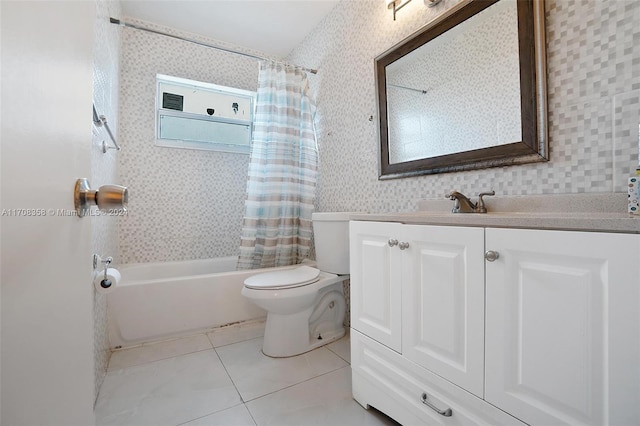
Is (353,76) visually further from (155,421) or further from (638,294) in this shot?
(155,421)

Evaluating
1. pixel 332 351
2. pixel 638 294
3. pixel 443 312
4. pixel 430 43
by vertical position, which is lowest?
pixel 332 351

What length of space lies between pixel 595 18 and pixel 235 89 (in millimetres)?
2621

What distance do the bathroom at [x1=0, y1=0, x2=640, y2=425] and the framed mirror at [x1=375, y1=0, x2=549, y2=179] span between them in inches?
2.2

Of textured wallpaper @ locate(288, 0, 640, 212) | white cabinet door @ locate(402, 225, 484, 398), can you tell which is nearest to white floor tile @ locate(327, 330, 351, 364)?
white cabinet door @ locate(402, 225, 484, 398)

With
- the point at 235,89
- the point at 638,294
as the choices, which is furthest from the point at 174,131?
the point at 638,294

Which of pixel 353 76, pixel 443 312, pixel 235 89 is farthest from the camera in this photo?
pixel 235 89

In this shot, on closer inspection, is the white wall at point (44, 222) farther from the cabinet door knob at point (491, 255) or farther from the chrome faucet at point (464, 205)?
the chrome faucet at point (464, 205)

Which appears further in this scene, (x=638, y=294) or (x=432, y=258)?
(x=432, y=258)

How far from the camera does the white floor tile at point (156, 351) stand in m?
1.63

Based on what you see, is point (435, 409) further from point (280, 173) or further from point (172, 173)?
point (172, 173)

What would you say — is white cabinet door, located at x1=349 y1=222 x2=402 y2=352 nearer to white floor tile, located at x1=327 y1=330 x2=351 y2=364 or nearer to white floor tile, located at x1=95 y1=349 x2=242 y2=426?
white floor tile, located at x1=327 y1=330 x2=351 y2=364

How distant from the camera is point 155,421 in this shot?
1.18 metres

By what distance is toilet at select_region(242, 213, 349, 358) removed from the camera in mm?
1644

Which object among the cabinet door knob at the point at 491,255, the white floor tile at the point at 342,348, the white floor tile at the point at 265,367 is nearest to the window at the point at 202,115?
the white floor tile at the point at 265,367
